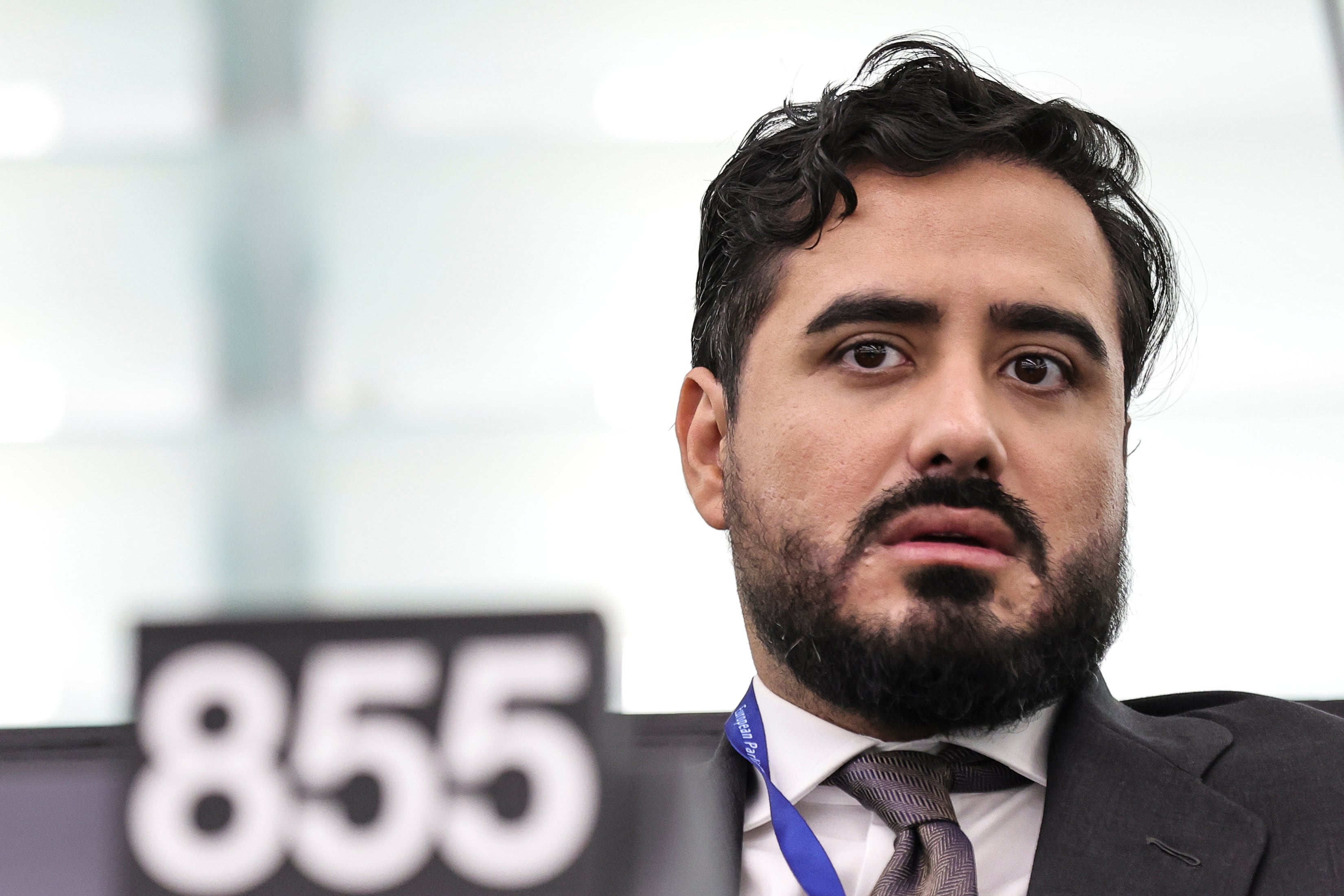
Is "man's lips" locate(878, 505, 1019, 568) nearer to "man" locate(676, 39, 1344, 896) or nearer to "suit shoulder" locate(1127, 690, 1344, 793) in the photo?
"man" locate(676, 39, 1344, 896)

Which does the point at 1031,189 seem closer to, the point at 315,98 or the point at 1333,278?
the point at 1333,278

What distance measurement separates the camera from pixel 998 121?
1191 mm

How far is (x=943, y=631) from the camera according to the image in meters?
0.98

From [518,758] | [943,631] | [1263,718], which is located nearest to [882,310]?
[943,631]

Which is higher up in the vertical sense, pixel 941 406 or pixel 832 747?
pixel 941 406

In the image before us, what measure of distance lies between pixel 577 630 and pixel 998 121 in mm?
855

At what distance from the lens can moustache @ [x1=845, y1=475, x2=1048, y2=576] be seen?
0.97 metres

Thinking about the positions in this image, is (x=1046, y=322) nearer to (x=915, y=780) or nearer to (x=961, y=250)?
→ (x=961, y=250)

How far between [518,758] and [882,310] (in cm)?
65

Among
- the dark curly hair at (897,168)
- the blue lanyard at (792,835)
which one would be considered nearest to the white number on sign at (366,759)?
the blue lanyard at (792,835)

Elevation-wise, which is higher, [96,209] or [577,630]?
[96,209]

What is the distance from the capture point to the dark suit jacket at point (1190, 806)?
910mm

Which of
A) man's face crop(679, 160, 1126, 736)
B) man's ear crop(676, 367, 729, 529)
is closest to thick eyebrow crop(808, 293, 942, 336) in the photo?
man's face crop(679, 160, 1126, 736)

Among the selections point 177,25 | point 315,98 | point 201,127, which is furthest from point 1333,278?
point 177,25
